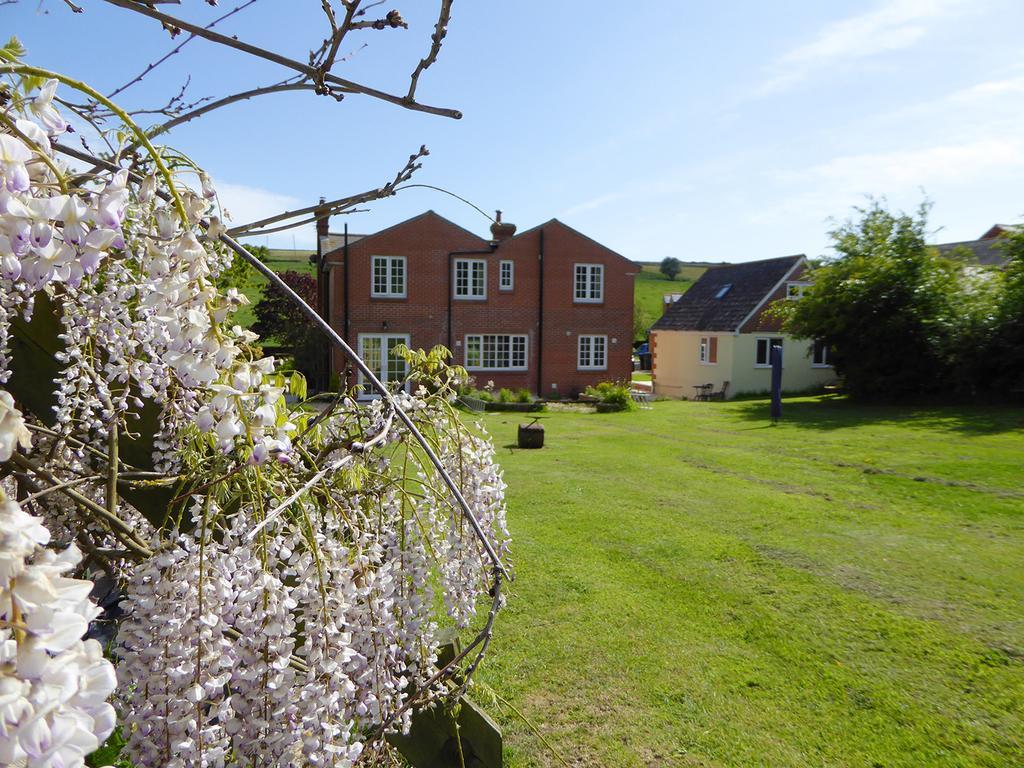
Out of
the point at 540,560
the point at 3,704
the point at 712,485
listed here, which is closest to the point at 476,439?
the point at 3,704

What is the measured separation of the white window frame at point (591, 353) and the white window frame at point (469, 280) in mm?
4750

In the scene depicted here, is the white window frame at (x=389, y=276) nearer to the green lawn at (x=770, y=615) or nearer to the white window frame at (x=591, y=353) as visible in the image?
the white window frame at (x=591, y=353)

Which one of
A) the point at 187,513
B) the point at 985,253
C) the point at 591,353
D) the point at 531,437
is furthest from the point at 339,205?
the point at 985,253

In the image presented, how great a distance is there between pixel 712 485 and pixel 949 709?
6.94 metres

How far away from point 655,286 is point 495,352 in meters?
64.2

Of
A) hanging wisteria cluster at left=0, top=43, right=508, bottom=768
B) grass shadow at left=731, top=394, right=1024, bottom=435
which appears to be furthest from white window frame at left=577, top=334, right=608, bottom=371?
hanging wisteria cluster at left=0, top=43, right=508, bottom=768

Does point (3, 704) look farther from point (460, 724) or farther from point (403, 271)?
point (403, 271)

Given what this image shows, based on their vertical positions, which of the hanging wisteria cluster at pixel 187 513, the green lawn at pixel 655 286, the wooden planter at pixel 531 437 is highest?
the green lawn at pixel 655 286

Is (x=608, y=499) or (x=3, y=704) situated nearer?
(x=3, y=704)

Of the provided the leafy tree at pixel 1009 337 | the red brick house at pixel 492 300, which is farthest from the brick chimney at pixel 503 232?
the leafy tree at pixel 1009 337

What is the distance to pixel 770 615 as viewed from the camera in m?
6.66

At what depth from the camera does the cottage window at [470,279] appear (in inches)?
1185

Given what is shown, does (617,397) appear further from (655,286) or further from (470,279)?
(655,286)

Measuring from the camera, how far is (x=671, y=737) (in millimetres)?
4754
